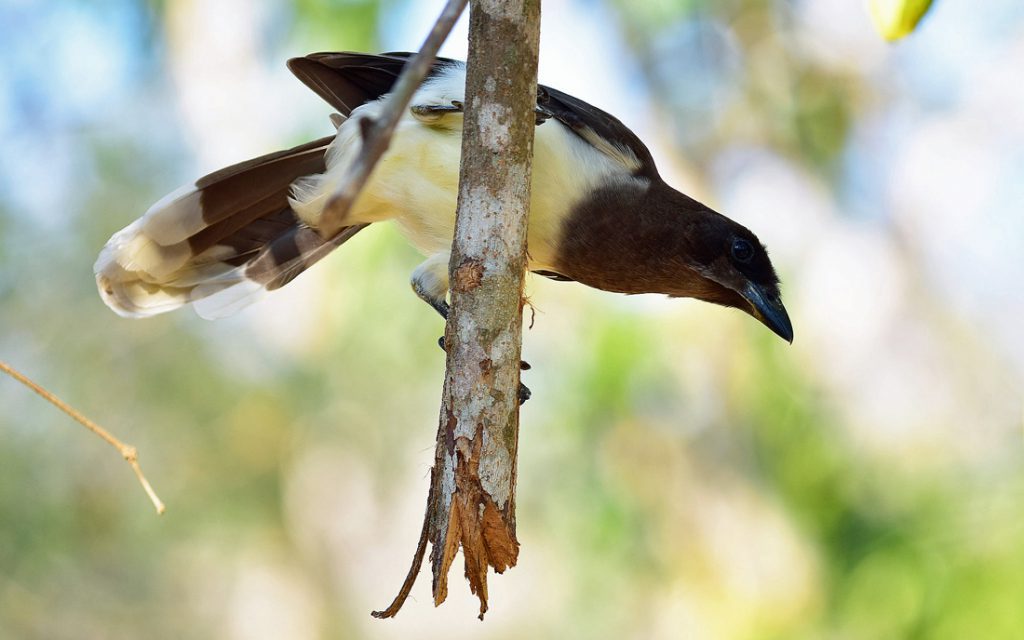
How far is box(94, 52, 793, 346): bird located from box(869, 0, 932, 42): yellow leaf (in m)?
1.39

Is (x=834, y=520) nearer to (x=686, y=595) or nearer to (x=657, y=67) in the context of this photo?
(x=686, y=595)

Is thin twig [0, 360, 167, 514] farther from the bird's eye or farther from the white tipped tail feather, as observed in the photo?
the bird's eye

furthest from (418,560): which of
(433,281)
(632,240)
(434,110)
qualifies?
(434,110)

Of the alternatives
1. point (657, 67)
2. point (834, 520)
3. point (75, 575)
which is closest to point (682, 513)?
point (834, 520)

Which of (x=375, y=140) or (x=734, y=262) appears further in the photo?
(x=734, y=262)

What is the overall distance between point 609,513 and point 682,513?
4.93 feet

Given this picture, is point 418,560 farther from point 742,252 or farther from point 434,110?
point 742,252

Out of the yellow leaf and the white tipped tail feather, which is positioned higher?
the yellow leaf

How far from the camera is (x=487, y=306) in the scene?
8.70 feet

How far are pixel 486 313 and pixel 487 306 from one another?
18 mm

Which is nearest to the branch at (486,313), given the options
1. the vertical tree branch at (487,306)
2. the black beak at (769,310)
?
the vertical tree branch at (487,306)

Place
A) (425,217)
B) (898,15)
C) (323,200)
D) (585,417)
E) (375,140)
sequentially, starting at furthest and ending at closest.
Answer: (585,417), (323,200), (425,217), (898,15), (375,140)

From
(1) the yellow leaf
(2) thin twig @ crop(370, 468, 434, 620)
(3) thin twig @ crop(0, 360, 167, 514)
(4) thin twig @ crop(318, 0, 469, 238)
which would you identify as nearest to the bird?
(2) thin twig @ crop(370, 468, 434, 620)

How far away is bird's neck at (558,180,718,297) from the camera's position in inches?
145
